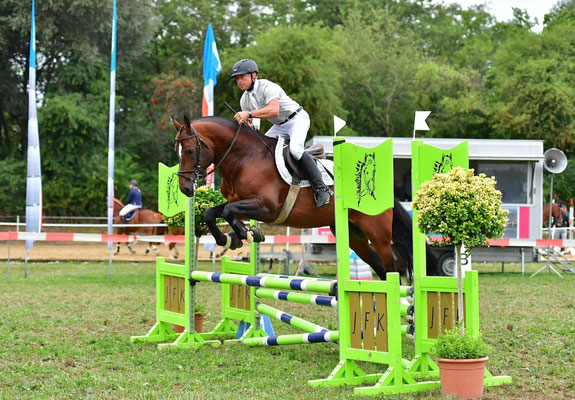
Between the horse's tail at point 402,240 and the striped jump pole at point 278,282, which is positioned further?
the horse's tail at point 402,240

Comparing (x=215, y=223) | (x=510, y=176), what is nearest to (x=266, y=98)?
(x=215, y=223)

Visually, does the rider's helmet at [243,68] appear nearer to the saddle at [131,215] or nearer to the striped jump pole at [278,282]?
the striped jump pole at [278,282]

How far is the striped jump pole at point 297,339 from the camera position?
564 cm

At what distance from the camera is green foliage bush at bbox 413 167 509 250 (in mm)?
4793

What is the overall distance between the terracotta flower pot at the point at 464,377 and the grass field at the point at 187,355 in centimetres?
18

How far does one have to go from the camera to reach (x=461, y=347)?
15.6ft

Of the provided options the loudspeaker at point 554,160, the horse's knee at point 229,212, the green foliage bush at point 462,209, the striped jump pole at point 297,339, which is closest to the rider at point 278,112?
the horse's knee at point 229,212

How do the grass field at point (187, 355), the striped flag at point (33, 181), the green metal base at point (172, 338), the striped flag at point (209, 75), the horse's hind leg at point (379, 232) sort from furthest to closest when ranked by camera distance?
1. the striped flag at point (33, 181)
2. the striped flag at point (209, 75)
3. the green metal base at point (172, 338)
4. the horse's hind leg at point (379, 232)
5. the grass field at point (187, 355)

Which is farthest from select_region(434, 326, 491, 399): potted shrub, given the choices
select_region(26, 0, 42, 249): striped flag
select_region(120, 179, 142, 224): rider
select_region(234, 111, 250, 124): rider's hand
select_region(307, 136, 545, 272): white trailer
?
select_region(120, 179, 142, 224): rider

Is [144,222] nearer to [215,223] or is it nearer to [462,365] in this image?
[215,223]

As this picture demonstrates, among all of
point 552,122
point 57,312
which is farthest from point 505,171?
point 552,122

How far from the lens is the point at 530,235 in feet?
50.7

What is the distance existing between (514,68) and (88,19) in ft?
56.8

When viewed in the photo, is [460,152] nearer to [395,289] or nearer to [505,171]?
[395,289]
